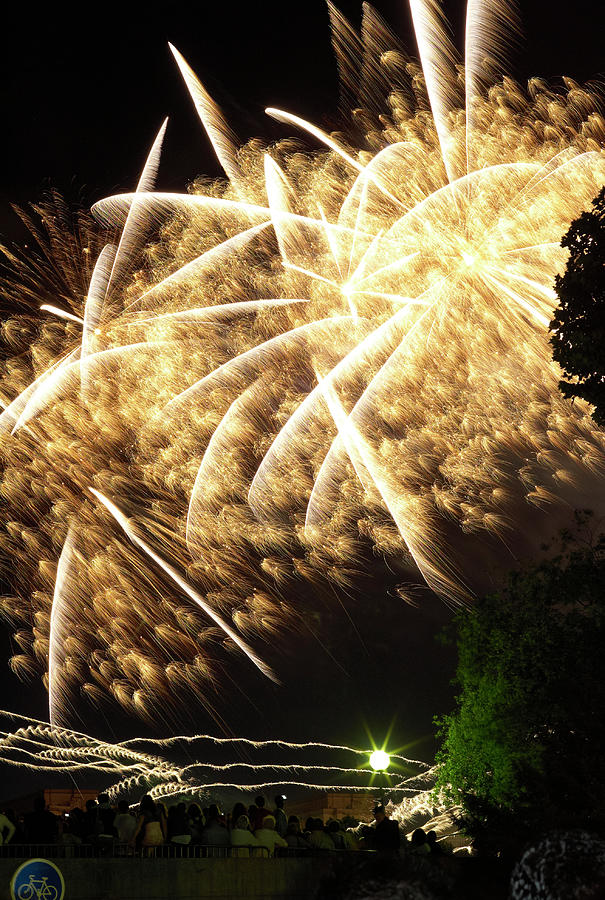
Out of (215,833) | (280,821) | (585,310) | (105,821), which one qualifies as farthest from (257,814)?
(585,310)

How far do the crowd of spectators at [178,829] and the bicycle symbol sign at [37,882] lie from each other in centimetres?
61

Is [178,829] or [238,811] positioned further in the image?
[238,811]

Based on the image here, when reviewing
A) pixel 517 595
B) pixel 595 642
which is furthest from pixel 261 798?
pixel 517 595

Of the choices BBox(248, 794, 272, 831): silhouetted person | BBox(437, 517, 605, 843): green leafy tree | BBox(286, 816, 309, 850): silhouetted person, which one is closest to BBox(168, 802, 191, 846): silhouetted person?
BBox(248, 794, 272, 831): silhouetted person

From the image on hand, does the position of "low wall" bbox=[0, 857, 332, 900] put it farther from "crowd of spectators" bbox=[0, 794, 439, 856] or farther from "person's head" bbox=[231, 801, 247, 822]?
"person's head" bbox=[231, 801, 247, 822]

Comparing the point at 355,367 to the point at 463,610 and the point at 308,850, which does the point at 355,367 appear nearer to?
the point at 463,610

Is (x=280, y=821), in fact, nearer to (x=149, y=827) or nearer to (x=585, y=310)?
(x=149, y=827)

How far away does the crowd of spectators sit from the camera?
13727 mm

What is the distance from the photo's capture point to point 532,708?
901 inches

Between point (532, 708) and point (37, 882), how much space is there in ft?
43.0

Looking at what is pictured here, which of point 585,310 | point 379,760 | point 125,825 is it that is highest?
point 585,310

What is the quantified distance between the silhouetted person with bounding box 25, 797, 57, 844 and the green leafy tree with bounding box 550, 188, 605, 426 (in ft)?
40.6

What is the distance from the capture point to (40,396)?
30516mm

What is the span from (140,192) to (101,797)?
1879 cm
